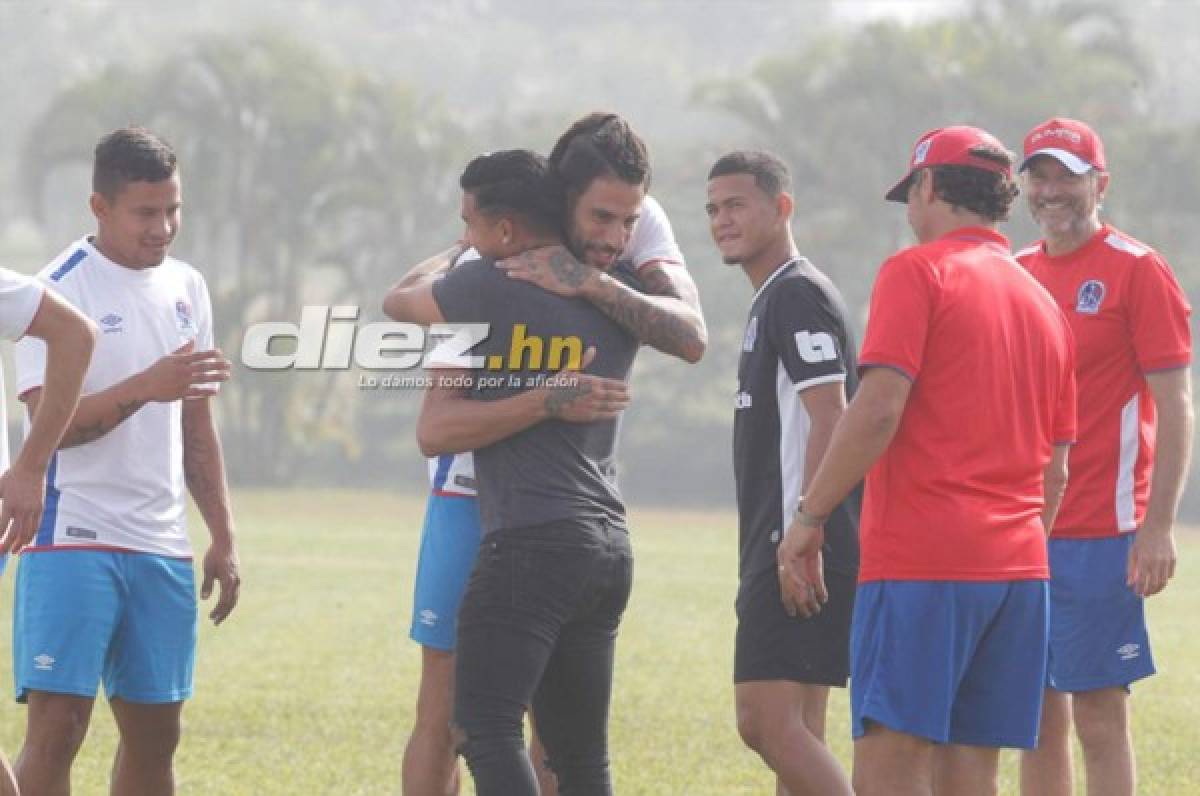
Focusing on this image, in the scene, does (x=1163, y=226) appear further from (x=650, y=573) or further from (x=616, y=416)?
(x=616, y=416)

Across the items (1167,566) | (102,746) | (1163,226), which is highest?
(1163,226)

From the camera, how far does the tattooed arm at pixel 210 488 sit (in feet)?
24.0

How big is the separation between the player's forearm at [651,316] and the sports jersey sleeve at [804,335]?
2.08 feet

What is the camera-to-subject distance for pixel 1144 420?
7.43m

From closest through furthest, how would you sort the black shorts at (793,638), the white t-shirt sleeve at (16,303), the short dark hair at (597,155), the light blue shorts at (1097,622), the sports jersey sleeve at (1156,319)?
the white t-shirt sleeve at (16,303) < the short dark hair at (597,155) < the black shorts at (793,638) < the sports jersey sleeve at (1156,319) < the light blue shorts at (1097,622)

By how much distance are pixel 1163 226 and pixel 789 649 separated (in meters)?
43.8

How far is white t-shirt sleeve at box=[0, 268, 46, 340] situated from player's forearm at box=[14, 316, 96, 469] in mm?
87

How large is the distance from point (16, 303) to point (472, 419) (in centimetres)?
132

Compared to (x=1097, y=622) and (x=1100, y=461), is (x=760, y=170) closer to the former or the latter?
(x=1100, y=461)

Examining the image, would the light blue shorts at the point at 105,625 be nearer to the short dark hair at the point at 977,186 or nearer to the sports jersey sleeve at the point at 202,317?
the sports jersey sleeve at the point at 202,317

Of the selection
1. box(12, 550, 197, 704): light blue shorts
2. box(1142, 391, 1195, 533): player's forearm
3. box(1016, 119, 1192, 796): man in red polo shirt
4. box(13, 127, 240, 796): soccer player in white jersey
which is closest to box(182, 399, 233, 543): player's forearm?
box(13, 127, 240, 796): soccer player in white jersey

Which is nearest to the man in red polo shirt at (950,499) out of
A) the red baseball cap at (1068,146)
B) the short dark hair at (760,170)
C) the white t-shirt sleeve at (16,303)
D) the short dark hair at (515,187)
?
the short dark hair at (515,187)

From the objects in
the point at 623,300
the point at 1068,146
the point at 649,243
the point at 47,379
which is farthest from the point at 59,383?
the point at 1068,146

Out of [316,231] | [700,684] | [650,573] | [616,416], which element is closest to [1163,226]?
[316,231]
